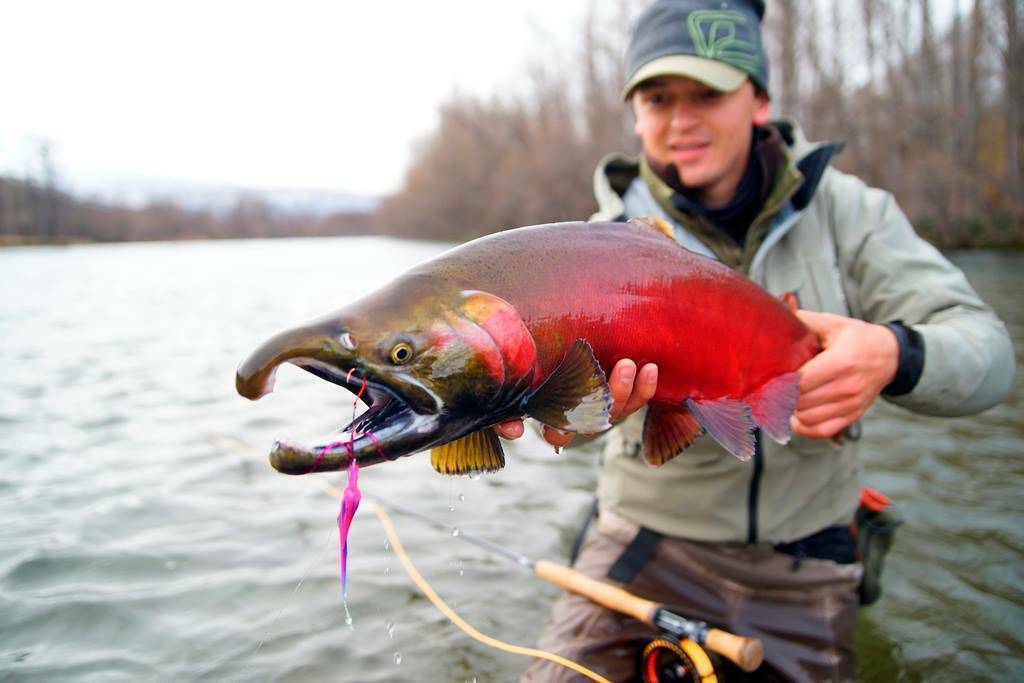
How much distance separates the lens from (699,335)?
6.61ft

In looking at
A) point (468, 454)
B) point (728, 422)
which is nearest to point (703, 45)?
point (728, 422)

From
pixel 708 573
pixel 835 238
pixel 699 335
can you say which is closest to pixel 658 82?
pixel 835 238

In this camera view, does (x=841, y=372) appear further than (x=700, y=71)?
No

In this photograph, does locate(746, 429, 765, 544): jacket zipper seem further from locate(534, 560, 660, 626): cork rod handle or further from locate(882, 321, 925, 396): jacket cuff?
locate(882, 321, 925, 396): jacket cuff

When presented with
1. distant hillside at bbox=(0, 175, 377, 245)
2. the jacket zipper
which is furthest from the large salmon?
distant hillside at bbox=(0, 175, 377, 245)

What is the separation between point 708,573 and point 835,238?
1.47 m

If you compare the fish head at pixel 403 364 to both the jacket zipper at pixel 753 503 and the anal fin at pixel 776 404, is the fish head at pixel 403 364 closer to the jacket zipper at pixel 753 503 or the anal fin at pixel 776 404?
the anal fin at pixel 776 404

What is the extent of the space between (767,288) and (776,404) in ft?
2.85

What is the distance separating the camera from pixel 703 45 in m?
2.79

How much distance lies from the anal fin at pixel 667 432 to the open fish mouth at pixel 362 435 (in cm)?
88

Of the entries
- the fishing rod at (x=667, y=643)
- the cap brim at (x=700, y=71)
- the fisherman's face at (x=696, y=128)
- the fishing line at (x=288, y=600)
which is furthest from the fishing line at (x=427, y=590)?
the cap brim at (x=700, y=71)

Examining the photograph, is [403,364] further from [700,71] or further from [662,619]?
[700,71]

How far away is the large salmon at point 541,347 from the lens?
57.1 inches

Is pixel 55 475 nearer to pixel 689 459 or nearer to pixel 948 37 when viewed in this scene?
pixel 689 459
